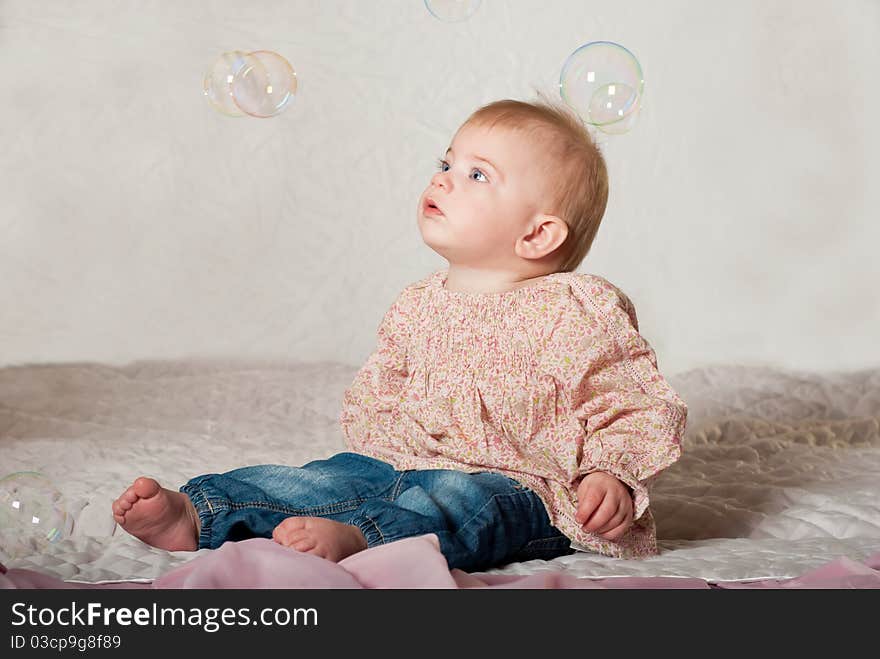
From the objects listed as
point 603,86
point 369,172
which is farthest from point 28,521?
point 369,172

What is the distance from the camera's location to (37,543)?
1.31 m

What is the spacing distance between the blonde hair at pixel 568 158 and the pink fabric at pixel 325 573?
1.69 feet

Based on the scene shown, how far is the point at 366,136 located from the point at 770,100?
999 millimetres

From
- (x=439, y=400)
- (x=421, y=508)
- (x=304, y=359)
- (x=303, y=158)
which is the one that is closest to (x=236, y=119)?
(x=303, y=158)

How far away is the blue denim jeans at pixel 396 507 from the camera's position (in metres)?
1.25

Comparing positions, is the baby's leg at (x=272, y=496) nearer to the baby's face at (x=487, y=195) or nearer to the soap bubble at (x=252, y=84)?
the baby's face at (x=487, y=195)

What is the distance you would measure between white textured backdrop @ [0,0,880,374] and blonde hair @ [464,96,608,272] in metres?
1.33

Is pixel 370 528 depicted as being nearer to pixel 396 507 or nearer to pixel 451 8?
pixel 396 507

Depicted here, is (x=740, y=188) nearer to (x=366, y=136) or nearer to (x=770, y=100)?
(x=770, y=100)

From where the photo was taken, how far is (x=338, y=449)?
1946 millimetres

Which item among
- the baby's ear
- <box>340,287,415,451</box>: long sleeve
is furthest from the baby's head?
<box>340,287,415,451</box>: long sleeve

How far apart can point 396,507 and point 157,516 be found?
0.26 metres

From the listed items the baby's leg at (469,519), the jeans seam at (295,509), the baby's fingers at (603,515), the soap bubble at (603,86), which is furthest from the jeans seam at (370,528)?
the soap bubble at (603,86)

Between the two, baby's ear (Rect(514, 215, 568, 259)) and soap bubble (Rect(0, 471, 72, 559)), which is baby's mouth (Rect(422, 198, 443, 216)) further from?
soap bubble (Rect(0, 471, 72, 559))
